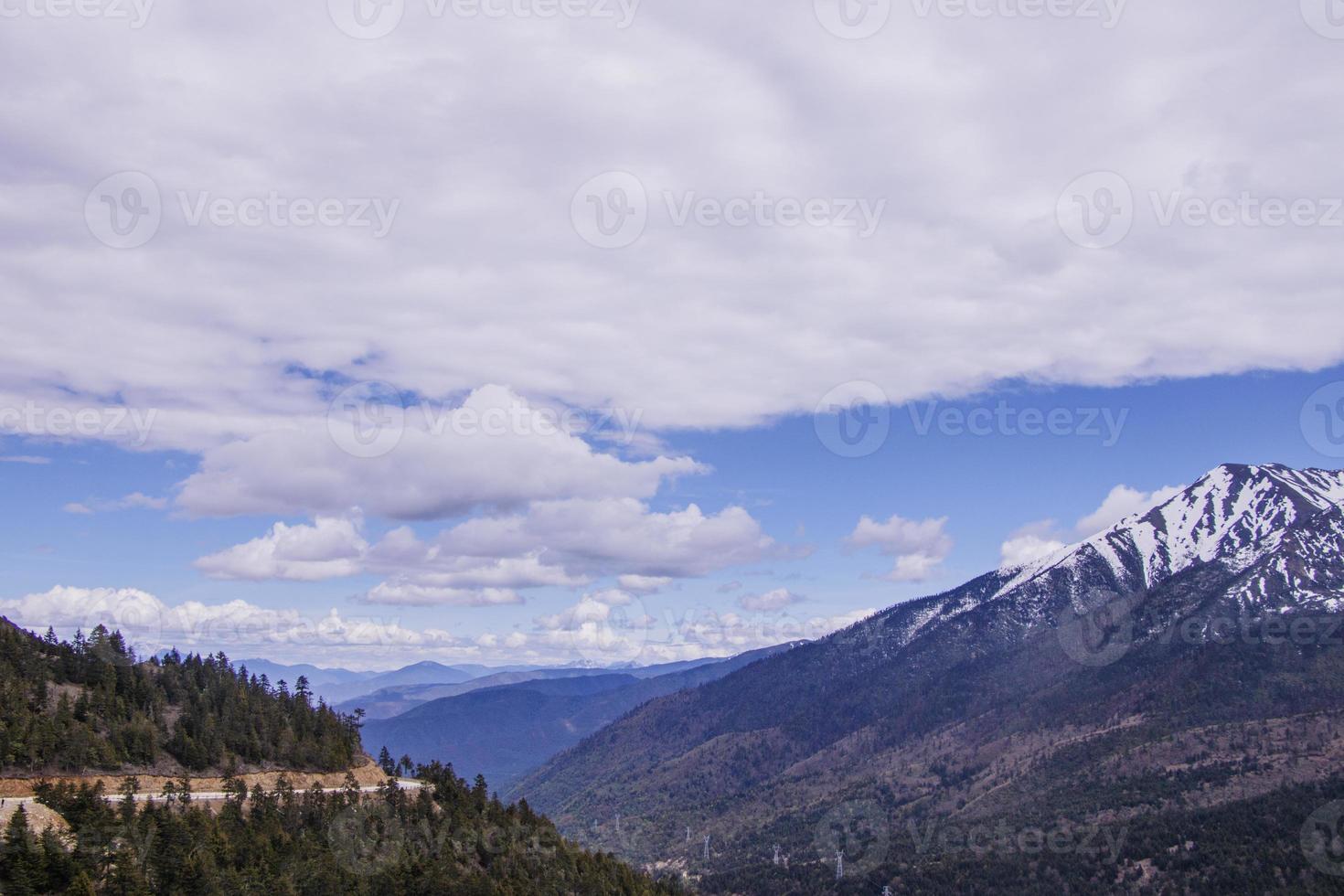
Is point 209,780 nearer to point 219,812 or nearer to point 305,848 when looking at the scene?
point 219,812

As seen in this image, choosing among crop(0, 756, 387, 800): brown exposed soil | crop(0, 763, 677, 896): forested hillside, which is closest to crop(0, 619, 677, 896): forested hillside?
crop(0, 763, 677, 896): forested hillside

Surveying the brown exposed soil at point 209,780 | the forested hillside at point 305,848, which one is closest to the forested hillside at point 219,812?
the forested hillside at point 305,848

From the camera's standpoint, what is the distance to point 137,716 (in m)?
140

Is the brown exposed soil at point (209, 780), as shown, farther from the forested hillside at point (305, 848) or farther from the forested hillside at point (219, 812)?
the forested hillside at point (305, 848)

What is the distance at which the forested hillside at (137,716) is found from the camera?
4924 inches

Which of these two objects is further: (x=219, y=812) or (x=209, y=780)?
(x=209, y=780)

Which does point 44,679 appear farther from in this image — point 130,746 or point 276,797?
point 276,797

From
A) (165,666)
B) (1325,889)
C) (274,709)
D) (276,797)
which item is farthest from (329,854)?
(1325,889)

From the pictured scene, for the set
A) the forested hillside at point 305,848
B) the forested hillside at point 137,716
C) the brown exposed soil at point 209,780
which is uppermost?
the forested hillside at point 137,716

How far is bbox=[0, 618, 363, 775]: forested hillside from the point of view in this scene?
125 meters

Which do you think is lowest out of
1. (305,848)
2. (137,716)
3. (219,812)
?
(305,848)

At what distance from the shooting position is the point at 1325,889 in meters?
197

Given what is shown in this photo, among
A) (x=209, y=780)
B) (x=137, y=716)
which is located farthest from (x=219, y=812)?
(x=137, y=716)

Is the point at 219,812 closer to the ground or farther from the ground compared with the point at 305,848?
farther from the ground
